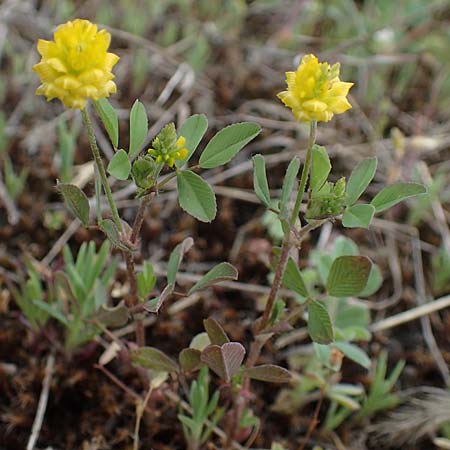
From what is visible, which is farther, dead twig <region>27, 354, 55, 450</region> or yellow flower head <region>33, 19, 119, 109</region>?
dead twig <region>27, 354, 55, 450</region>

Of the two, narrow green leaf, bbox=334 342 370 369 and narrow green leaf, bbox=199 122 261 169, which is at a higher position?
narrow green leaf, bbox=199 122 261 169

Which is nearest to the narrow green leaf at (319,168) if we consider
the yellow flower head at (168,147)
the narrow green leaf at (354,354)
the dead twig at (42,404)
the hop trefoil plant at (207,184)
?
the hop trefoil plant at (207,184)

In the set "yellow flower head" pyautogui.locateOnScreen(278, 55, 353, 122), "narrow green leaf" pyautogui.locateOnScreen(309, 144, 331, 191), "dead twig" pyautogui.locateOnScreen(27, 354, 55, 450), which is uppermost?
"yellow flower head" pyautogui.locateOnScreen(278, 55, 353, 122)

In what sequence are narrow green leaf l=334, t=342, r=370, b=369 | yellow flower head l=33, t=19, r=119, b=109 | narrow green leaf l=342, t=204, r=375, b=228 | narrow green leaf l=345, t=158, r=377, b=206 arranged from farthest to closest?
narrow green leaf l=334, t=342, r=370, b=369
narrow green leaf l=345, t=158, r=377, b=206
narrow green leaf l=342, t=204, r=375, b=228
yellow flower head l=33, t=19, r=119, b=109

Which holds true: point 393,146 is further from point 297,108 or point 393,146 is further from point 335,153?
point 297,108

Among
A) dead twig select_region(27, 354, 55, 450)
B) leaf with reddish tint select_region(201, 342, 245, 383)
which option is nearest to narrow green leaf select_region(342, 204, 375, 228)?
leaf with reddish tint select_region(201, 342, 245, 383)

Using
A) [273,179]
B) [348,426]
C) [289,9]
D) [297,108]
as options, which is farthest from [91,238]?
[289,9]

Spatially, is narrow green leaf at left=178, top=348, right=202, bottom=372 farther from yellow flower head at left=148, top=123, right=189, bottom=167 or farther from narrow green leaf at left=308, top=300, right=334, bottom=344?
yellow flower head at left=148, top=123, right=189, bottom=167

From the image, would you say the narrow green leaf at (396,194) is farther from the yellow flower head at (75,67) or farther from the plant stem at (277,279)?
the yellow flower head at (75,67)

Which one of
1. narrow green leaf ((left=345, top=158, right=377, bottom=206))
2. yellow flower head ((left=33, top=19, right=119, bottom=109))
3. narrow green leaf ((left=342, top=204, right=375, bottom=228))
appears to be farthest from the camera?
narrow green leaf ((left=345, top=158, right=377, bottom=206))
